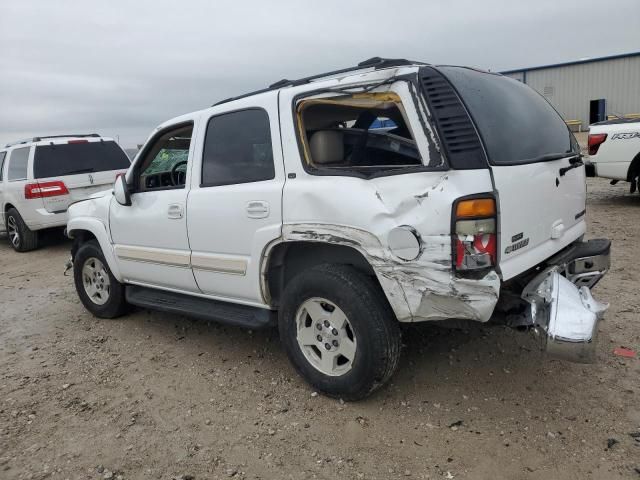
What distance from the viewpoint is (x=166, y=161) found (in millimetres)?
4582

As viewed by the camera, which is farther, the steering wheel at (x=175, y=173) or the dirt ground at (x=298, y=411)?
the steering wheel at (x=175, y=173)

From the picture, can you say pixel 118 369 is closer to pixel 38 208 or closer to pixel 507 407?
pixel 507 407

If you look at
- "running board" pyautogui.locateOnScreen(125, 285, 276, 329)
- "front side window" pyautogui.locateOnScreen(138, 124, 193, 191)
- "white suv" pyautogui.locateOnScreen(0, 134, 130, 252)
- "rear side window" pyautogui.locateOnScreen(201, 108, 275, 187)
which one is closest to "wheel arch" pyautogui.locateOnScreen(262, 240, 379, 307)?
"running board" pyautogui.locateOnScreen(125, 285, 276, 329)

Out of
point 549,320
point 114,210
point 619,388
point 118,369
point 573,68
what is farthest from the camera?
point 573,68

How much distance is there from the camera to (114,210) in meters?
4.55

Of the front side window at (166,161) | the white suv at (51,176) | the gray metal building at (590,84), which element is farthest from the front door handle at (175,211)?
the gray metal building at (590,84)

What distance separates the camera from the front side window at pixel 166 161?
13.8 feet

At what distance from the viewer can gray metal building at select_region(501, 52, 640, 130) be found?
2466 centimetres

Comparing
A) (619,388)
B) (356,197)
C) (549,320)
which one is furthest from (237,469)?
(619,388)

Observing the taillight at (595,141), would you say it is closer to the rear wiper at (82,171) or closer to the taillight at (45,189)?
the rear wiper at (82,171)

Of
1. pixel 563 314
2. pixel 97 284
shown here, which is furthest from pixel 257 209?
pixel 97 284

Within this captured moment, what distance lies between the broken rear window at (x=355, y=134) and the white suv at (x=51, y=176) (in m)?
6.30

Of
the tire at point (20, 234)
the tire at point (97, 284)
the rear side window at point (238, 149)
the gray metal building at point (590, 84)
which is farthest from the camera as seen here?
the gray metal building at point (590, 84)

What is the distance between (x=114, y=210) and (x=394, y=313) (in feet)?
9.27
